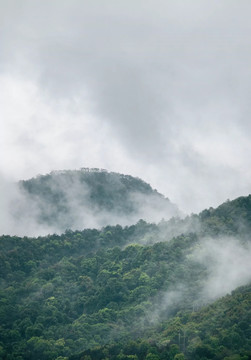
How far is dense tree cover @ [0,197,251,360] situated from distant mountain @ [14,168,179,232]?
14.3m

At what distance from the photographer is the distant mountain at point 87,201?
411ft

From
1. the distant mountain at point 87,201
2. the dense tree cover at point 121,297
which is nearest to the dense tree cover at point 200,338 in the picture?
the dense tree cover at point 121,297

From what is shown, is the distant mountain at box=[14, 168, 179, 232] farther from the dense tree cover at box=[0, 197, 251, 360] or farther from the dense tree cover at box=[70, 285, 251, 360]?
the dense tree cover at box=[70, 285, 251, 360]

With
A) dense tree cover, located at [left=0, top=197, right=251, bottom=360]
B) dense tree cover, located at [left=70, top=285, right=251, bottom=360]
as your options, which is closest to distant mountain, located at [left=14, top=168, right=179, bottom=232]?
dense tree cover, located at [left=0, top=197, right=251, bottom=360]

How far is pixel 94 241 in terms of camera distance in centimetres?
11006

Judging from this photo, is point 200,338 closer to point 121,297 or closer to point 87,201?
point 121,297

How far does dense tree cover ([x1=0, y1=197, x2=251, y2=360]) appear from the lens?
61.2 meters

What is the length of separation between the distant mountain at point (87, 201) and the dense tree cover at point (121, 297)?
14307 mm

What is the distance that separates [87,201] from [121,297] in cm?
5375

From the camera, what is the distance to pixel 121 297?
81.0 metres

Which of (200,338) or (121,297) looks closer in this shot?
(200,338)

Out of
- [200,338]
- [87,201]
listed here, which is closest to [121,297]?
[200,338]

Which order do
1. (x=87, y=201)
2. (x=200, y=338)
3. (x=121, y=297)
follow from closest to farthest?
(x=200, y=338) < (x=121, y=297) < (x=87, y=201)

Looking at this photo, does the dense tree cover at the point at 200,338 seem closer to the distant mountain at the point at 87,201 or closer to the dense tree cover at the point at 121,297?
the dense tree cover at the point at 121,297
